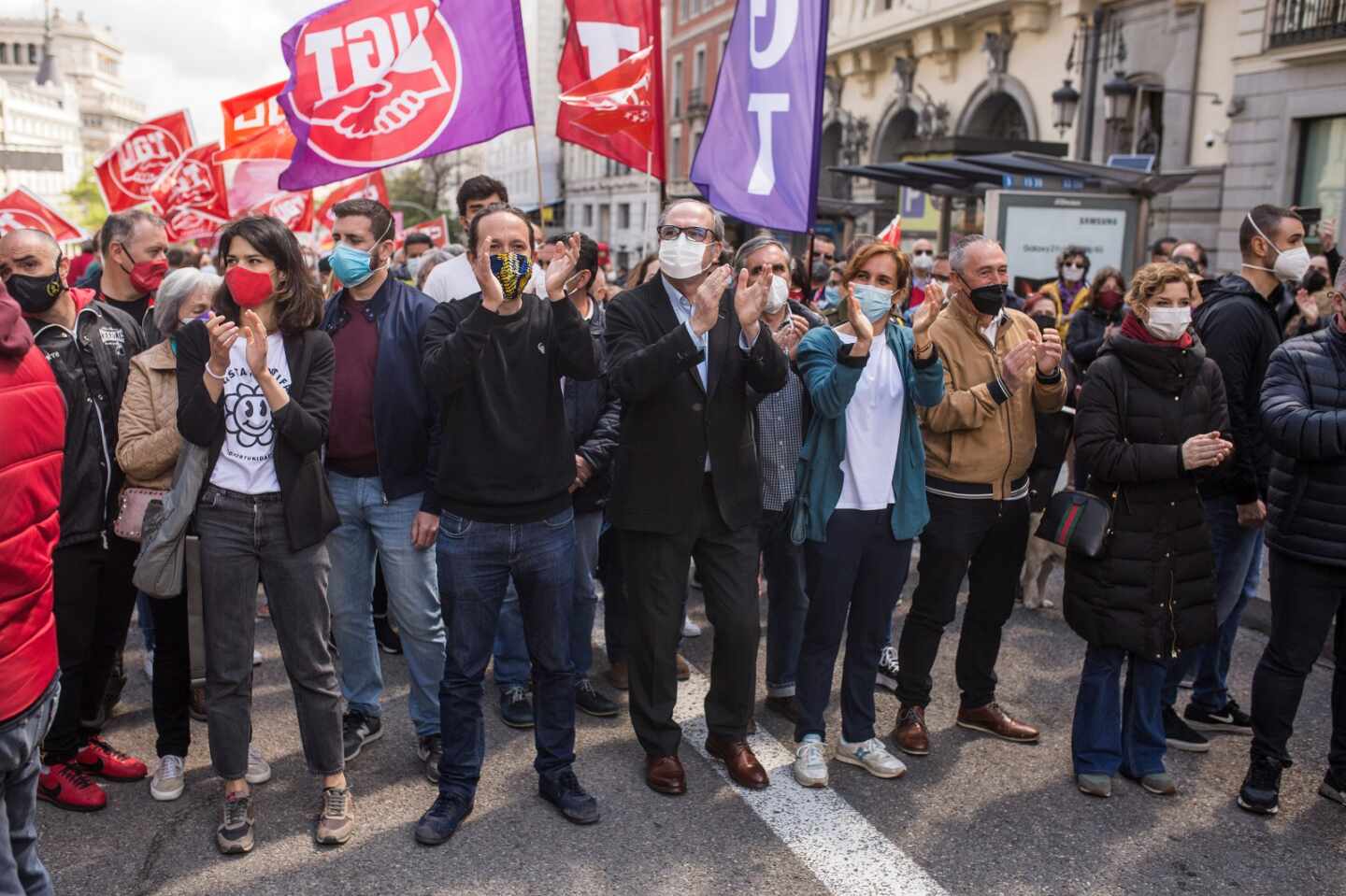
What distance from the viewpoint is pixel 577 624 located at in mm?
4965

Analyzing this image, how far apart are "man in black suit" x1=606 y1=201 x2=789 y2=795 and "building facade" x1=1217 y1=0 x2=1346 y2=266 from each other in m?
14.4

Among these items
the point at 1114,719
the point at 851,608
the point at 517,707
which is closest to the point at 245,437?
the point at 517,707

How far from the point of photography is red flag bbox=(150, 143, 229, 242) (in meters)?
11.3

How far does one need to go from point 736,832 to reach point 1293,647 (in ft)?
7.05

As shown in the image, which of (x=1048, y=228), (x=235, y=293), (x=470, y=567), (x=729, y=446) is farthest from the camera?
(x=1048, y=228)

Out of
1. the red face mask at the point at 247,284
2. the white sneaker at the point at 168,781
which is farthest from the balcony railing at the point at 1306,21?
the white sneaker at the point at 168,781

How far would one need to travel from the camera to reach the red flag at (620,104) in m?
5.75

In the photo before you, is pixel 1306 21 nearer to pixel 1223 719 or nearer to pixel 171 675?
pixel 1223 719

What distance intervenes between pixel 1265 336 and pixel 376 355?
3.65 meters

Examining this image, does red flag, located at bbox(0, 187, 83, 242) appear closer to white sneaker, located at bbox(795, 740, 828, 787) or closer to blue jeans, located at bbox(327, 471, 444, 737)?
blue jeans, located at bbox(327, 471, 444, 737)

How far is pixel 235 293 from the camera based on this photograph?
137 inches

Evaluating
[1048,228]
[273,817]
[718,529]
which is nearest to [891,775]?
[718,529]

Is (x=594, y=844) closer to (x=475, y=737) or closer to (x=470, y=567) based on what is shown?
(x=475, y=737)

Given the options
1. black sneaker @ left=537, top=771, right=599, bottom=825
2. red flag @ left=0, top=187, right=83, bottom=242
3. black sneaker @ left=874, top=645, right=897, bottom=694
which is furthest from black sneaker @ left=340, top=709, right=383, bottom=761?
red flag @ left=0, top=187, right=83, bottom=242
